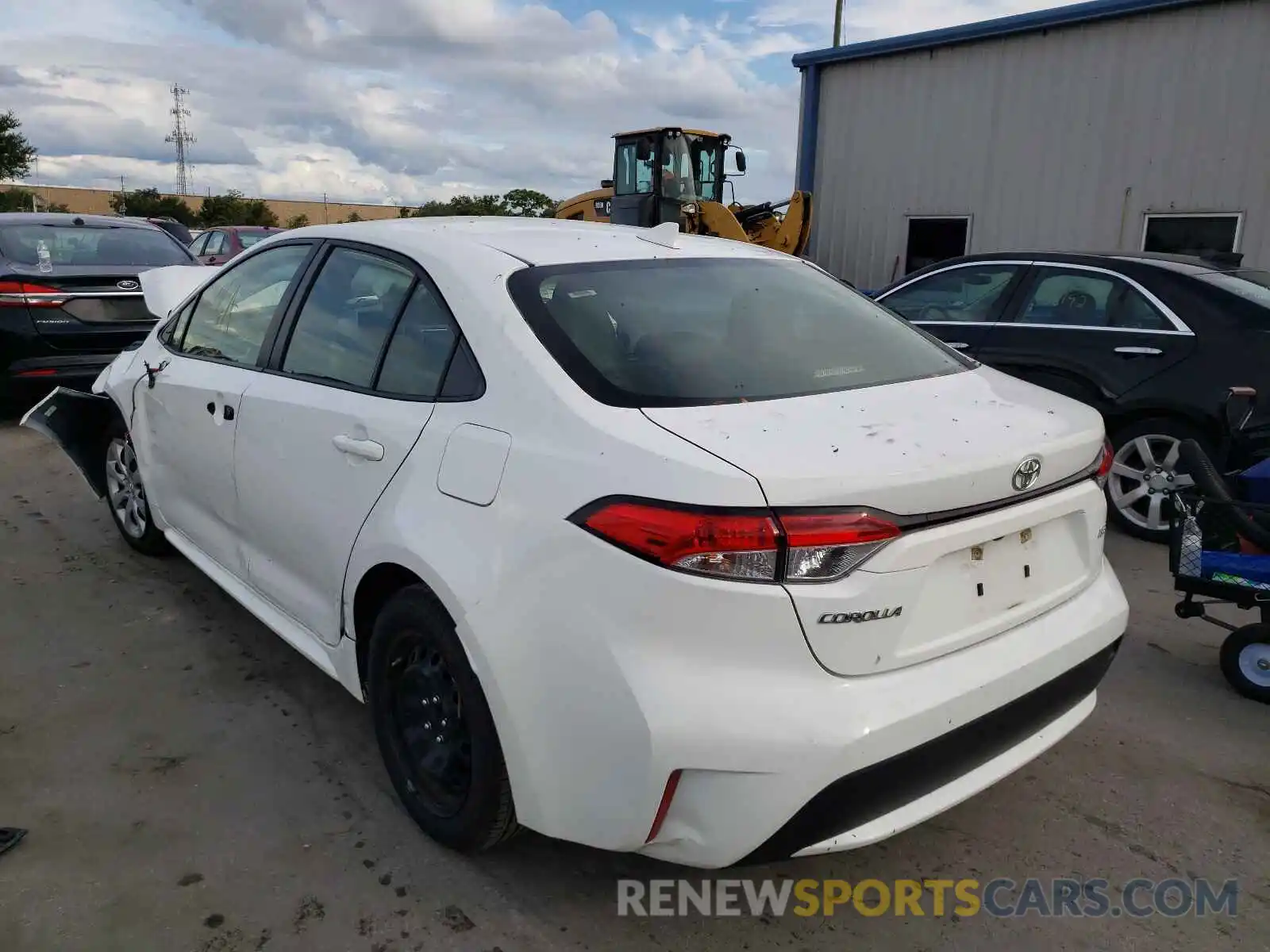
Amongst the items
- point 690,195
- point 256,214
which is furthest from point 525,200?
point 690,195

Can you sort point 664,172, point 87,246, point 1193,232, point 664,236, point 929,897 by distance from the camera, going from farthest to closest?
point 664,172 < point 1193,232 < point 87,246 < point 664,236 < point 929,897

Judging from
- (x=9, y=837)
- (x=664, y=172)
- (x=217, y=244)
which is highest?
(x=664, y=172)

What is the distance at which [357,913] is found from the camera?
2.31 m

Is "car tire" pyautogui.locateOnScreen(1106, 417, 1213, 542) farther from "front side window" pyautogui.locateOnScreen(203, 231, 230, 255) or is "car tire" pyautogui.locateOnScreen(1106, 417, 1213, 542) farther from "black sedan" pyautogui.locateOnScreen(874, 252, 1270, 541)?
"front side window" pyautogui.locateOnScreen(203, 231, 230, 255)

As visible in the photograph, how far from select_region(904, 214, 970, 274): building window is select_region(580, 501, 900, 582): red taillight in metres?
11.2

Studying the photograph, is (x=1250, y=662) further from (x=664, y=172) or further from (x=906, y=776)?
(x=664, y=172)

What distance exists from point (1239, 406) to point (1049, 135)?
8.01 m

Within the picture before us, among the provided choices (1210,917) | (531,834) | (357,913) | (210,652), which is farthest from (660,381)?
(210,652)

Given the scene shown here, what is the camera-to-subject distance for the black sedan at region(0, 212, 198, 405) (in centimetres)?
695

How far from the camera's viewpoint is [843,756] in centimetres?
188

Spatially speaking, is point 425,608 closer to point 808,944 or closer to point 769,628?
point 769,628

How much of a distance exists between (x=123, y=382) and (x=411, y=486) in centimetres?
264

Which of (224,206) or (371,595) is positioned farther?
(224,206)

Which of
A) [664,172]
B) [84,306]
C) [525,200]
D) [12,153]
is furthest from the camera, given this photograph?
[525,200]
